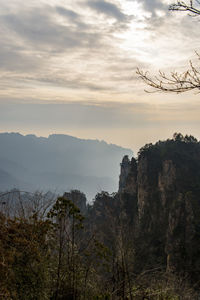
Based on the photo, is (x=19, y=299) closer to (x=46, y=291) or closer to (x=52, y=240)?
(x=46, y=291)

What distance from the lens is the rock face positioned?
132ft

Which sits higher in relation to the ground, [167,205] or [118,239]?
[167,205]

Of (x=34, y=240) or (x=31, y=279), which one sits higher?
(x=34, y=240)

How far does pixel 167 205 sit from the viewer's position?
172 feet

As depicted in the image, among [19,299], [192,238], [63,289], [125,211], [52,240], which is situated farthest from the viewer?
[125,211]

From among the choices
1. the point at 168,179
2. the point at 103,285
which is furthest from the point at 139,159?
the point at 103,285

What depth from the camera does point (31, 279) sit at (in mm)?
7332

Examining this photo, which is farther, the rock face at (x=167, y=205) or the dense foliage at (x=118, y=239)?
the rock face at (x=167, y=205)

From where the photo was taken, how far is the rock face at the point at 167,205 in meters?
40.1

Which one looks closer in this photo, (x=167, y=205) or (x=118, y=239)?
(x=118, y=239)

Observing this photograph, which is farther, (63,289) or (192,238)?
(192,238)

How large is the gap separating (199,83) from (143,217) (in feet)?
176

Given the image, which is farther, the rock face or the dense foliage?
the rock face

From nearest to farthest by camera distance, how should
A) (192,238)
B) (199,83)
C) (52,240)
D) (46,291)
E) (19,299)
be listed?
(199,83) < (19,299) < (46,291) < (52,240) < (192,238)
